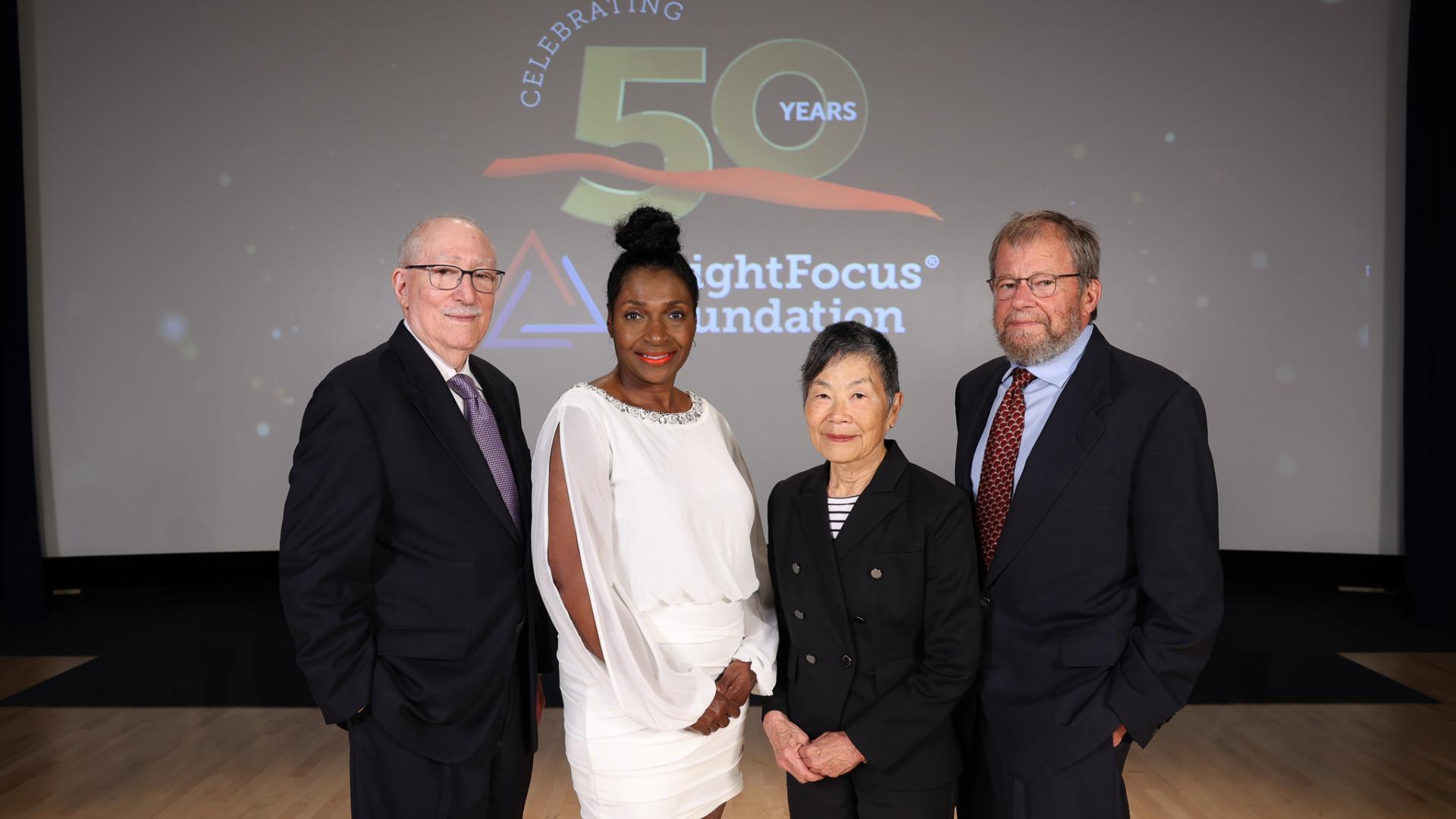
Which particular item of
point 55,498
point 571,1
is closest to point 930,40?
point 571,1

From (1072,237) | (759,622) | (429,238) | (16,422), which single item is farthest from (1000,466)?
(16,422)

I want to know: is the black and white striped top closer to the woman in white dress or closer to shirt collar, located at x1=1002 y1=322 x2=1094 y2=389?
the woman in white dress

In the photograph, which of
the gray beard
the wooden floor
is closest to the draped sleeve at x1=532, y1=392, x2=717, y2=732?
the gray beard

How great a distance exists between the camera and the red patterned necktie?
78.7 inches

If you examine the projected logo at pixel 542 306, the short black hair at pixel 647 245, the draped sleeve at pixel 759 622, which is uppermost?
the projected logo at pixel 542 306

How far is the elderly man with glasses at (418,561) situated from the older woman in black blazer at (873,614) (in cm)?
62

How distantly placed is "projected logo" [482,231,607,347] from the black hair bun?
4.27 meters

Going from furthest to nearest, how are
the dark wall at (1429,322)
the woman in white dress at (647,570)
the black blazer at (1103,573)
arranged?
the dark wall at (1429,322) < the woman in white dress at (647,570) < the black blazer at (1103,573)

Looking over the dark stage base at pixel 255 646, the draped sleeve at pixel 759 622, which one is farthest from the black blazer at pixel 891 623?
the dark stage base at pixel 255 646

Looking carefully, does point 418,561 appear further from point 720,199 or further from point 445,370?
point 720,199

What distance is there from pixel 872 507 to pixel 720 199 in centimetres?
471

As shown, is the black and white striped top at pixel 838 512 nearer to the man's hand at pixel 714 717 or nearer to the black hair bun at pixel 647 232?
the man's hand at pixel 714 717

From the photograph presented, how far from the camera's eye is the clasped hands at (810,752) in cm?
187

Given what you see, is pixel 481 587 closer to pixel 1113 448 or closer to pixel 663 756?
pixel 663 756
